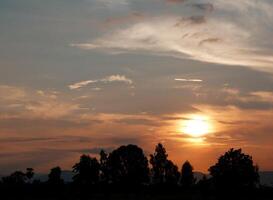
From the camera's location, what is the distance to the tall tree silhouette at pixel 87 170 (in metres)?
145

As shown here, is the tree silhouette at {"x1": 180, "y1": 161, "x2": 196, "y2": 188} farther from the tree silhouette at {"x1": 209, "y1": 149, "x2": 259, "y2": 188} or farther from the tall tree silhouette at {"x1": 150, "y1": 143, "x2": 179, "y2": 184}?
the tree silhouette at {"x1": 209, "y1": 149, "x2": 259, "y2": 188}

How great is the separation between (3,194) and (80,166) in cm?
4725

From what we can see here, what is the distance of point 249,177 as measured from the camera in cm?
8712

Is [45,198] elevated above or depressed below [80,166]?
below

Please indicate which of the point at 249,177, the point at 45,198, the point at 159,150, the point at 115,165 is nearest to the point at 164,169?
the point at 159,150

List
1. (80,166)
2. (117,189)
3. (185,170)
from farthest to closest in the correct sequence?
(185,170)
(80,166)
(117,189)

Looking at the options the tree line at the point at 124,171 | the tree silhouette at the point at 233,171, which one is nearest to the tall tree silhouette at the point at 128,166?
the tree line at the point at 124,171

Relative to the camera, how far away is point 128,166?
14925 cm

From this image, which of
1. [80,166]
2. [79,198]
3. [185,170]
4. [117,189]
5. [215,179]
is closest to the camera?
[215,179]

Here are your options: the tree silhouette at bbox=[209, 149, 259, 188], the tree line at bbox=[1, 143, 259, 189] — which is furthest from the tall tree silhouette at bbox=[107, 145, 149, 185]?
the tree silhouette at bbox=[209, 149, 259, 188]

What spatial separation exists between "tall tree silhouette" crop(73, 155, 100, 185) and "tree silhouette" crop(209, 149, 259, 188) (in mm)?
64573

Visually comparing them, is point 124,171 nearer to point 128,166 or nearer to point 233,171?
point 128,166

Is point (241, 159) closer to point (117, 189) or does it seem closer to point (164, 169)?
point (117, 189)

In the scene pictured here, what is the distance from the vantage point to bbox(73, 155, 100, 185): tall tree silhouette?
145375 millimetres
